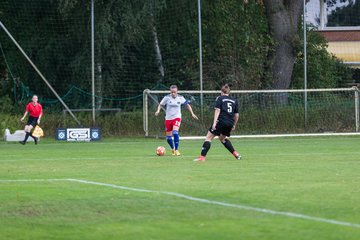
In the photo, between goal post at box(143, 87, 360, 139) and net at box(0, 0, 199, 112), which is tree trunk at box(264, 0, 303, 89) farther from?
net at box(0, 0, 199, 112)

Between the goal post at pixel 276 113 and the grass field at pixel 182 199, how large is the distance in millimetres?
17228

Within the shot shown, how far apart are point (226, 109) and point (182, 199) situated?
394 inches

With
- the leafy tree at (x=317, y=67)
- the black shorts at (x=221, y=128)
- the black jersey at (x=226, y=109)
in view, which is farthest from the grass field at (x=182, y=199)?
the leafy tree at (x=317, y=67)

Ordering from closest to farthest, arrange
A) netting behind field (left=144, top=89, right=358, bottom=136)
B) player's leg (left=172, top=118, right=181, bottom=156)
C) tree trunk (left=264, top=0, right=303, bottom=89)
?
player's leg (left=172, top=118, right=181, bottom=156)
netting behind field (left=144, top=89, right=358, bottom=136)
tree trunk (left=264, top=0, right=303, bottom=89)

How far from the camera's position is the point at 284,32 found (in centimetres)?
4662

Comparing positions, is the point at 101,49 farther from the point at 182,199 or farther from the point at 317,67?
Answer: the point at 182,199

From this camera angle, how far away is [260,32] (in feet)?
155

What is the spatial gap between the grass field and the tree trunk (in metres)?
22.2

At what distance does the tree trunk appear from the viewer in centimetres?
4600

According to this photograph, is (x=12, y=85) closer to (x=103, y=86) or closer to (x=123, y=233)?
(x=103, y=86)

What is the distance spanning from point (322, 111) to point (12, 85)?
49.5ft

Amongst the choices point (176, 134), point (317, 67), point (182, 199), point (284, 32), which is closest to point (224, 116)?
point (176, 134)

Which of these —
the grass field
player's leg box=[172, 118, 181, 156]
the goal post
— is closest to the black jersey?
the grass field

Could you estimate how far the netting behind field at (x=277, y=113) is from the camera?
4159cm
